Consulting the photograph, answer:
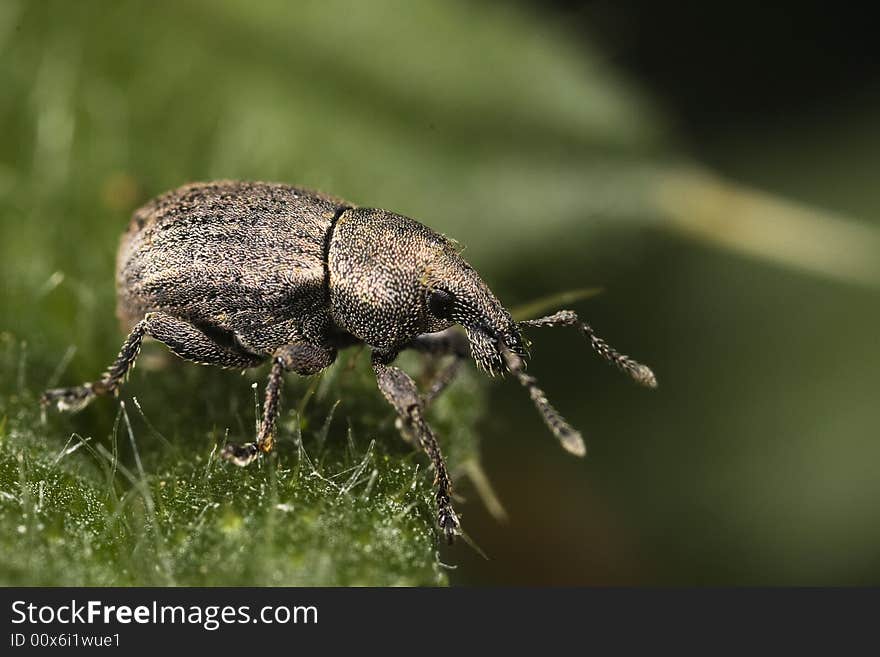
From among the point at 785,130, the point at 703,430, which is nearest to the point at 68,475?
the point at 703,430

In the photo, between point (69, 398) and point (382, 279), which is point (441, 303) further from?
point (69, 398)

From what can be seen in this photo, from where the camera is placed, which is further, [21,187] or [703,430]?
[703,430]

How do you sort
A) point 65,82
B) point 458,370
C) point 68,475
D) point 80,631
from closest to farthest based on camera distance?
point 80,631
point 68,475
point 458,370
point 65,82

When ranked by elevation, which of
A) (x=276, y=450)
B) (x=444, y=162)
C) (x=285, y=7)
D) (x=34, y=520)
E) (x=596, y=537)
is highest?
(x=285, y=7)

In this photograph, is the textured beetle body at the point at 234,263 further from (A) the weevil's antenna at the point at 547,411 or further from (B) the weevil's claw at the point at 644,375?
(B) the weevil's claw at the point at 644,375

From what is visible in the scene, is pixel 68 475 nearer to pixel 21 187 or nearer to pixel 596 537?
pixel 21 187

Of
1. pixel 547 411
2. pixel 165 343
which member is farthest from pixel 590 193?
pixel 165 343

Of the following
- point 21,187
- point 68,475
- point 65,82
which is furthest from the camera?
point 65,82

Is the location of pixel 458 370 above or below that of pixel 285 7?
below
